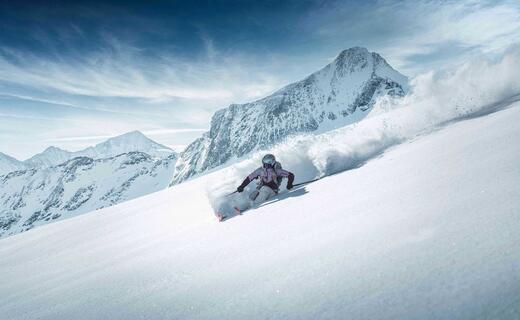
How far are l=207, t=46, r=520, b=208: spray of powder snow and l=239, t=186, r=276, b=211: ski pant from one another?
3.18 ft

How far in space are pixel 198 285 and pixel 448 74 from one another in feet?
42.5

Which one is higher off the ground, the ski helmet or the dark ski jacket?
the ski helmet

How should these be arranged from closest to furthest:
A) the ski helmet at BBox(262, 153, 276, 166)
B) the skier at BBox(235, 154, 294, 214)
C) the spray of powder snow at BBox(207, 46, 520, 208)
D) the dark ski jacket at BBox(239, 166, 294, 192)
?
the skier at BBox(235, 154, 294, 214) < the dark ski jacket at BBox(239, 166, 294, 192) < the ski helmet at BBox(262, 153, 276, 166) < the spray of powder snow at BBox(207, 46, 520, 208)

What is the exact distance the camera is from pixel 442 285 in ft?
5.90

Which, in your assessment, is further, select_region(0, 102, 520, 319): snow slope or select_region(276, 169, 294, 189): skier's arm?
select_region(276, 169, 294, 189): skier's arm

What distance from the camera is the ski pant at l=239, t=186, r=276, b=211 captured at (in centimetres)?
897

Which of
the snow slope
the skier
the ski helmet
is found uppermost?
the ski helmet

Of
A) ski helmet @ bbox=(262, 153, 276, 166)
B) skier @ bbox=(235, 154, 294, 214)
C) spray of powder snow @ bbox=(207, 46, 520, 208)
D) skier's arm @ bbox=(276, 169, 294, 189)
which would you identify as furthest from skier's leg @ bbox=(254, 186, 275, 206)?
spray of powder snow @ bbox=(207, 46, 520, 208)

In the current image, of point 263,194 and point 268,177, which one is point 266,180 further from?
point 263,194

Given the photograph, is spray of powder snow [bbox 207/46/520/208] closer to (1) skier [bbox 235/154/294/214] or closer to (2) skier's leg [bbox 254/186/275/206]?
(1) skier [bbox 235/154/294/214]

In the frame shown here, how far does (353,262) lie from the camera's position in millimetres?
2566

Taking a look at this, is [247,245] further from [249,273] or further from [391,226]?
[391,226]

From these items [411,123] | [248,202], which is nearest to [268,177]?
[248,202]

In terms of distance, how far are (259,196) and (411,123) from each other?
669cm
